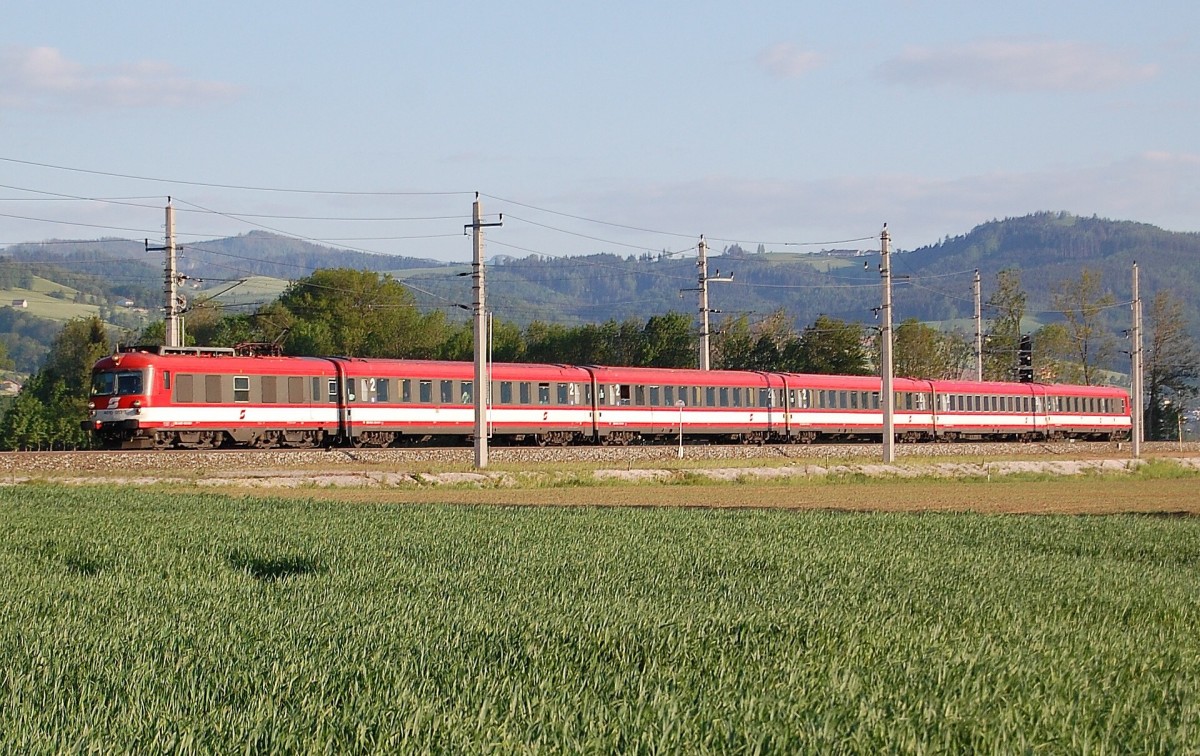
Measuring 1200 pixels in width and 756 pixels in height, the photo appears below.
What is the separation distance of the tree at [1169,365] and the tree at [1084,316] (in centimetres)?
354

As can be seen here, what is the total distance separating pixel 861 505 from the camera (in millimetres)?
35812

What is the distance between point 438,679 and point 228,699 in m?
1.32

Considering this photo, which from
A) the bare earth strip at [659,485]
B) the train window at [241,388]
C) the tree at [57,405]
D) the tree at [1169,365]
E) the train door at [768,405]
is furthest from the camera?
the tree at [1169,365]

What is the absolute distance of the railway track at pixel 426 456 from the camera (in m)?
39.9

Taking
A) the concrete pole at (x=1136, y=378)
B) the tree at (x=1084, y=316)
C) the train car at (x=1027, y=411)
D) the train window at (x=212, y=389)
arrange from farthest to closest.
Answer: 1. the tree at (x=1084, y=316)
2. the train car at (x=1027, y=411)
3. the concrete pole at (x=1136, y=378)
4. the train window at (x=212, y=389)

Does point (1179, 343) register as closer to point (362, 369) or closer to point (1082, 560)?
point (362, 369)

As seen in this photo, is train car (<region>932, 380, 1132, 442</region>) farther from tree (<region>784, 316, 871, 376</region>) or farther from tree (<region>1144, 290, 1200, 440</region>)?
tree (<region>784, 316, 871, 376</region>)

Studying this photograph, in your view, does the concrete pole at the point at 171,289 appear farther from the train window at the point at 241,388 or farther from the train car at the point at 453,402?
the train car at the point at 453,402

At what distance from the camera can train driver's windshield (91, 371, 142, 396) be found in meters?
42.6

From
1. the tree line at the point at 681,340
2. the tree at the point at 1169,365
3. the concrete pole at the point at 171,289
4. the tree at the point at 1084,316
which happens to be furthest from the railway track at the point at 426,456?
the tree at the point at 1084,316

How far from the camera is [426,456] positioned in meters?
46.6

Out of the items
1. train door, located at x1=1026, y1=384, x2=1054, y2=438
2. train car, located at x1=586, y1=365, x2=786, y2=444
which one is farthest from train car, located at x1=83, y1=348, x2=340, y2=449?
train door, located at x1=1026, y1=384, x2=1054, y2=438

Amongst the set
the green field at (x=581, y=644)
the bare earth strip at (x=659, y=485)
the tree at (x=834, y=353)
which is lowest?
the bare earth strip at (x=659, y=485)

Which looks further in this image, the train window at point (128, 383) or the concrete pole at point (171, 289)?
the concrete pole at point (171, 289)
